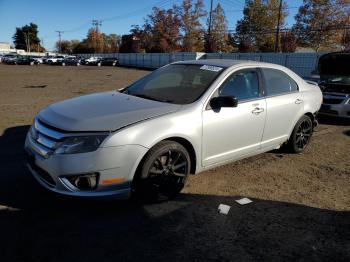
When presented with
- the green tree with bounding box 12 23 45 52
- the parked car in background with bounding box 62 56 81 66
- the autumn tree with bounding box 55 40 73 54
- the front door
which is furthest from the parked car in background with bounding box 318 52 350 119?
the autumn tree with bounding box 55 40 73 54

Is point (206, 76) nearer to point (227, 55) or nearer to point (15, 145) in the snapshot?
point (15, 145)

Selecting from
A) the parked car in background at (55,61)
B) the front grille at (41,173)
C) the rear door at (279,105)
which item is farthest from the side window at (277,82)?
the parked car in background at (55,61)

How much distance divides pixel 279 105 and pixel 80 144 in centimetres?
305

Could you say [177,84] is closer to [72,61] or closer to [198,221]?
[198,221]

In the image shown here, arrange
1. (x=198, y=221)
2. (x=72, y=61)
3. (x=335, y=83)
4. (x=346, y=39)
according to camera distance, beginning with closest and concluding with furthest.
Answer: (x=198, y=221) → (x=335, y=83) → (x=346, y=39) → (x=72, y=61)

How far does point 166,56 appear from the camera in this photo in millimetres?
46875

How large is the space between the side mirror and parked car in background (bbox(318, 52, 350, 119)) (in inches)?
218

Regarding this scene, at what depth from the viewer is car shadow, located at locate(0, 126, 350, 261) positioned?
10.2 feet

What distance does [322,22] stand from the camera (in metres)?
45.1

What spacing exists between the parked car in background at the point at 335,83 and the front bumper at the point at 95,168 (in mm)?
6734

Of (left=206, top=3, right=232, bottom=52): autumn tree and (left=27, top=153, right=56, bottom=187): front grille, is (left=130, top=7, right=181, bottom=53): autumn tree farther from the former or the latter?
(left=27, top=153, right=56, bottom=187): front grille

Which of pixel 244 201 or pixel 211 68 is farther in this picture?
pixel 211 68

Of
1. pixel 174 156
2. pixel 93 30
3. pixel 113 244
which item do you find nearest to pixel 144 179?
pixel 174 156

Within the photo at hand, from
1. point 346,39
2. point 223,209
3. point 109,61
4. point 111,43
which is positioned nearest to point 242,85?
point 223,209
